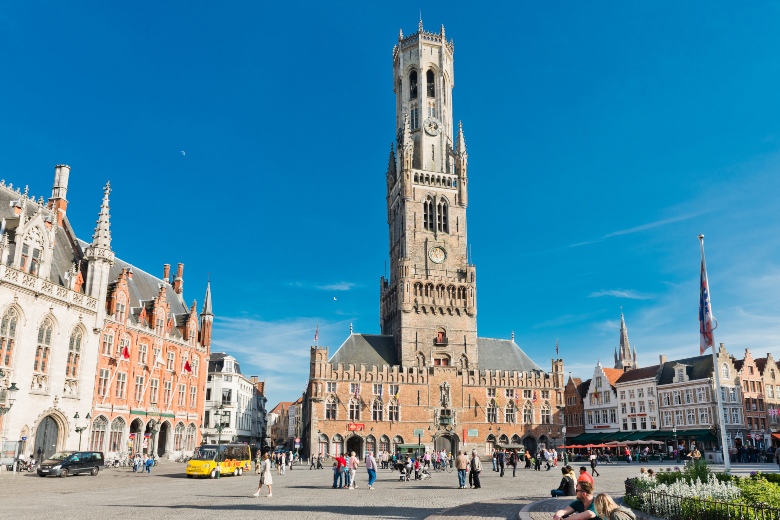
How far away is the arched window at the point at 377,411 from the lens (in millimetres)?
68000

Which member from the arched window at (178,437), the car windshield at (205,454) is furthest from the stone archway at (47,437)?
the arched window at (178,437)

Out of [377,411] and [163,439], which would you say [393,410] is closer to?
[377,411]

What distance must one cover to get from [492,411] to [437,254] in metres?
19.5

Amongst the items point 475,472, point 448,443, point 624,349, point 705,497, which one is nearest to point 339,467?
point 475,472

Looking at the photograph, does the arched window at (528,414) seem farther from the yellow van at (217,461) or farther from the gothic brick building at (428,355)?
the yellow van at (217,461)

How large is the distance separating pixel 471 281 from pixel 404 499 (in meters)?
54.3

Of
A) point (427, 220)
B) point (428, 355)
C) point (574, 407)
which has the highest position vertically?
point (427, 220)

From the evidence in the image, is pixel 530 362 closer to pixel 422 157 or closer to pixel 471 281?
pixel 471 281

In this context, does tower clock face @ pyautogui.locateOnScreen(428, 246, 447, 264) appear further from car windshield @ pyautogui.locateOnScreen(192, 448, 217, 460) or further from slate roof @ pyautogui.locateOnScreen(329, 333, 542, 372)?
car windshield @ pyautogui.locateOnScreen(192, 448, 217, 460)

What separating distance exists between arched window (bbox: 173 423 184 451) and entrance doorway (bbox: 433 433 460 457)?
1084 inches

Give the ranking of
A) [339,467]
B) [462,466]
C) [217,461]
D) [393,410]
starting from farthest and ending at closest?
[393,410]
[217,461]
[339,467]
[462,466]

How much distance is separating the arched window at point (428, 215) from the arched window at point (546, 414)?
25213mm

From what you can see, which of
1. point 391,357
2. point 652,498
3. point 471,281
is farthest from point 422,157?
point 652,498

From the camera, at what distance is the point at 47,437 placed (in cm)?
3812
